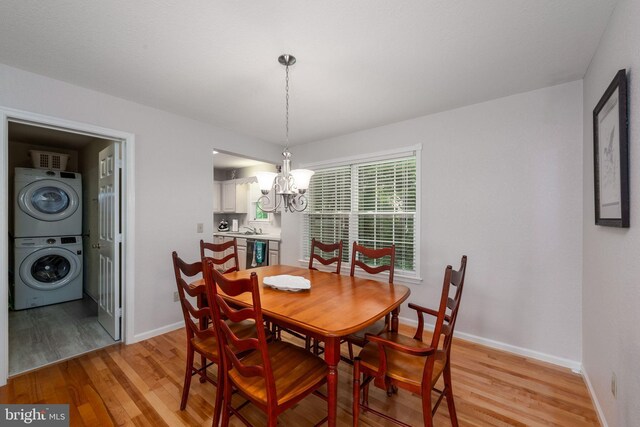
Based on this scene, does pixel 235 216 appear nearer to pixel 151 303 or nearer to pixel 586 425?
pixel 151 303

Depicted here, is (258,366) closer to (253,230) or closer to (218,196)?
(253,230)

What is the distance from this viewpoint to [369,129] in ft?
11.4

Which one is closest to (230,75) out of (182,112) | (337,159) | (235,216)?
(182,112)

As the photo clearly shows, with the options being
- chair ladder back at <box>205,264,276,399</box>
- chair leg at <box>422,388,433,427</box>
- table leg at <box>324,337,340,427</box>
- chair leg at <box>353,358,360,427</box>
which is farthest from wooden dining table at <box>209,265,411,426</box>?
chair leg at <box>422,388,433,427</box>

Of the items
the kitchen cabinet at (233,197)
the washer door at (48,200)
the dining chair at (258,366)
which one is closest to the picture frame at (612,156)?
the dining chair at (258,366)

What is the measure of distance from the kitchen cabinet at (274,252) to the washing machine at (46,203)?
111 inches

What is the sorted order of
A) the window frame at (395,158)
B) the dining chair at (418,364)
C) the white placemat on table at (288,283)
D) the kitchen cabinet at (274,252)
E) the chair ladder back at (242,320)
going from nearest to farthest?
the chair ladder back at (242,320) → the dining chair at (418,364) → the white placemat on table at (288,283) → the window frame at (395,158) → the kitchen cabinet at (274,252)

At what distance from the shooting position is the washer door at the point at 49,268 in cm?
353

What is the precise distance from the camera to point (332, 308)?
1.58m

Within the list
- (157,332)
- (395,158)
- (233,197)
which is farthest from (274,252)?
(395,158)

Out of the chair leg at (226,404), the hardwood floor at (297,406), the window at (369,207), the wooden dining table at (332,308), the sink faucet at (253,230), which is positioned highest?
the window at (369,207)

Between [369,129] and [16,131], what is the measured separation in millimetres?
4503

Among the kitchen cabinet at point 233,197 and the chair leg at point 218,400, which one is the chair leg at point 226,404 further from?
the kitchen cabinet at point 233,197

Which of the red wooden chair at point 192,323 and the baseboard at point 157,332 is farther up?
the red wooden chair at point 192,323
